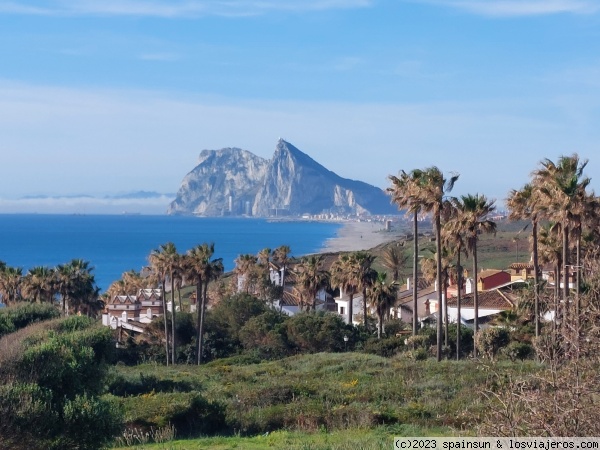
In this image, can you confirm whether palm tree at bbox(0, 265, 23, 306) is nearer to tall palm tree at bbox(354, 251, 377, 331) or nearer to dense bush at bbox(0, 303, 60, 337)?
dense bush at bbox(0, 303, 60, 337)

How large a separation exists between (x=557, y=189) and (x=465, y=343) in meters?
16.8

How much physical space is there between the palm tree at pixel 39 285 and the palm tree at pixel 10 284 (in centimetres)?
144

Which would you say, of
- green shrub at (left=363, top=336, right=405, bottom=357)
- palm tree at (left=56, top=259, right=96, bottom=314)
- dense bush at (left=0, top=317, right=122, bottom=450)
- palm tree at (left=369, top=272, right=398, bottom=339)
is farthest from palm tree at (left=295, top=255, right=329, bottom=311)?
dense bush at (left=0, top=317, right=122, bottom=450)

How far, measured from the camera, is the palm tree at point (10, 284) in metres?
53.6

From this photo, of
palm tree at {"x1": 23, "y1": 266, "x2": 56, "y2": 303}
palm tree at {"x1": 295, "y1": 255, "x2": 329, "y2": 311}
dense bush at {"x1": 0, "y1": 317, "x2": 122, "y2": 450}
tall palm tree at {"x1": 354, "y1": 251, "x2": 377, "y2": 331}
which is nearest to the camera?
dense bush at {"x1": 0, "y1": 317, "x2": 122, "y2": 450}

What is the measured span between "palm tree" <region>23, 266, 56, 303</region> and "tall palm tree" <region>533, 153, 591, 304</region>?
3192 centimetres

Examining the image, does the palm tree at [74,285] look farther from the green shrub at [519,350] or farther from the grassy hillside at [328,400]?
the green shrub at [519,350]

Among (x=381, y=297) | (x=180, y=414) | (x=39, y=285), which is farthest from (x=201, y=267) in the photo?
(x=180, y=414)

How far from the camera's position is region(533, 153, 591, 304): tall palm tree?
31375mm

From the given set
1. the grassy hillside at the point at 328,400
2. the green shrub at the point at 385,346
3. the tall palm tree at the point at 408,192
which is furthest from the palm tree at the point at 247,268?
the grassy hillside at the point at 328,400

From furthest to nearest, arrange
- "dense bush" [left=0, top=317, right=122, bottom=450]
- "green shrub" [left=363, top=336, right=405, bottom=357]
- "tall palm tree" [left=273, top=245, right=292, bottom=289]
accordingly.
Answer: "tall palm tree" [left=273, top=245, right=292, bottom=289], "green shrub" [left=363, top=336, right=405, bottom=357], "dense bush" [left=0, top=317, right=122, bottom=450]

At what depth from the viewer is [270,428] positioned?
20.1 m

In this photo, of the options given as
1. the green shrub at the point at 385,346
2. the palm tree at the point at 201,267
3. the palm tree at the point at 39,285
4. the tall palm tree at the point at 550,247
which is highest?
the tall palm tree at the point at 550,247

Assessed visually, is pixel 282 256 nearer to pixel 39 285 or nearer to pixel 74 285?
pixel 74 285
